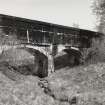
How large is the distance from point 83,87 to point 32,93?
4.13m

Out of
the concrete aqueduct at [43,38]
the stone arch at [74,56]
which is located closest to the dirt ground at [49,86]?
the concrete aqueduct at [43,38]

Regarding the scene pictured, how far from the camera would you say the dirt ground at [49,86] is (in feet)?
47.5

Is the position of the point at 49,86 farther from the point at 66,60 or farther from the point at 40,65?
the point at 66,60

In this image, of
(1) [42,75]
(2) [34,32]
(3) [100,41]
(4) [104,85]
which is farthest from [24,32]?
(3) [100,41]

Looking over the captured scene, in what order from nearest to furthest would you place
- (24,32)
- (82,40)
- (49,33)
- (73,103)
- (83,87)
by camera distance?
(73,103) → (83,87) → (24,32) → (49,33) → (82,40)

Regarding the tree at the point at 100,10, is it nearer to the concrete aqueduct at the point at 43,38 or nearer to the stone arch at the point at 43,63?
the concrete aqueduct at the point at 43,38

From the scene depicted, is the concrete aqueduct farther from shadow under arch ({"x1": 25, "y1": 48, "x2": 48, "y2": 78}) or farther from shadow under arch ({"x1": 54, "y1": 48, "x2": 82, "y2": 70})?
shadow under arch ({"x1": 54, "y1": 48, "x2": 82, "y2": 70})

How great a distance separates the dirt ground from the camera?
1446 cm

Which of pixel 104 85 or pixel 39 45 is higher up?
pixel 39 45

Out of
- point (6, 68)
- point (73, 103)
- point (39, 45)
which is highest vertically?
point (39, 45)

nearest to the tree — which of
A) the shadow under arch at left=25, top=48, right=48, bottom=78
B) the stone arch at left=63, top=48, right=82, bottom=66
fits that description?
the stone arch at left=63, top=48, right=82, bottom=66

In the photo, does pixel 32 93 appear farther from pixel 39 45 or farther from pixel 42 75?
pixel 42 75

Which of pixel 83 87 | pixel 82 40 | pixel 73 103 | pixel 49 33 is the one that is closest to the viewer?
pixel 73 103

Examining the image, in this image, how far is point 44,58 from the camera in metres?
23.2
